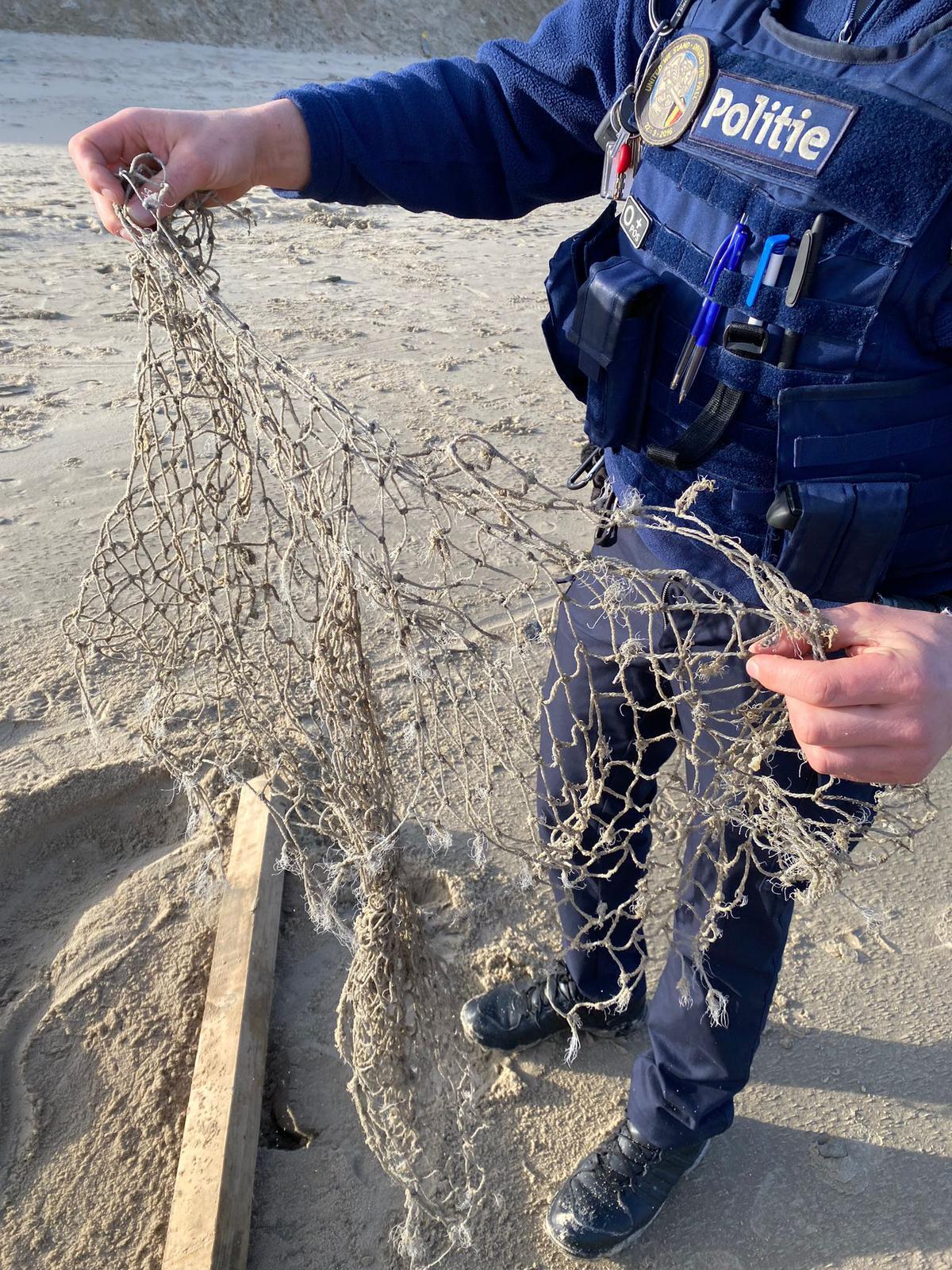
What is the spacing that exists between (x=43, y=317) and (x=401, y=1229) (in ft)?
16.4

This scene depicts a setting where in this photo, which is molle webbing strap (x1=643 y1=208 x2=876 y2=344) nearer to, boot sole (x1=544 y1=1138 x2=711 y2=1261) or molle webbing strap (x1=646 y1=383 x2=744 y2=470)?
molle webbing strap (x1=646 y1=383 x2=744 y2=470)

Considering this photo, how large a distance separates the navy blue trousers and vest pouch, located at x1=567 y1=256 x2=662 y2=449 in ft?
0.69

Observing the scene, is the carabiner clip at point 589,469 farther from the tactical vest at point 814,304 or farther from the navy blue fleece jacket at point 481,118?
the navy blue fleece jacket at point 481,118

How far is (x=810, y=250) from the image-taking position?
1.31 meters

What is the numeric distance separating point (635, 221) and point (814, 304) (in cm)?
37

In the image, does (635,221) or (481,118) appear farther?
(481,118)

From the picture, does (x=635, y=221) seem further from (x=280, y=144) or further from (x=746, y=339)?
(x=280, y=144)

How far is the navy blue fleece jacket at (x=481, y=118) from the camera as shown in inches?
64.9

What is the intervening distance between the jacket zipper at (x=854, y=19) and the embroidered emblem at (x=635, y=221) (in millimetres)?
343

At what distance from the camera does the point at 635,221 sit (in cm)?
155

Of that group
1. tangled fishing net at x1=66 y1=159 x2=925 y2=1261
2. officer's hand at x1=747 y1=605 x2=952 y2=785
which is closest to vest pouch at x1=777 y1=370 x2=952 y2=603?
tangled fishing net at x1=66 y1=159 x2=925 y2=1261

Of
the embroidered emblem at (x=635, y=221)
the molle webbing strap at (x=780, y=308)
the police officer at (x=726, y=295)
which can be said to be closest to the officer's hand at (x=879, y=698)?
the police officer at (x=726, y=295)

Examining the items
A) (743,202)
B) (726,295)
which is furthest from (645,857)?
(743,202)

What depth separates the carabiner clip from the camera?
1812 millimetres
